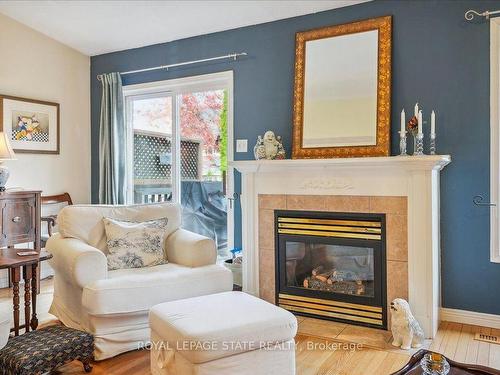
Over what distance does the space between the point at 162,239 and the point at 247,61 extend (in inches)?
70.4

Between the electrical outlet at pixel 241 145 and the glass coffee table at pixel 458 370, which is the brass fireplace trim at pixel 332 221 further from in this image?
the glass coffee table at pixel 458 370

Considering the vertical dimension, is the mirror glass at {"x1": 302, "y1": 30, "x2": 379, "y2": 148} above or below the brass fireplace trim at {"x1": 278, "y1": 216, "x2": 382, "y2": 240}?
above

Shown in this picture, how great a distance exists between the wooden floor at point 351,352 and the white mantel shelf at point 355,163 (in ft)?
3.63

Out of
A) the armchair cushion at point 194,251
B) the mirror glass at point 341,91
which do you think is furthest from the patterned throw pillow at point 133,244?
the mirror glass at point 341,91

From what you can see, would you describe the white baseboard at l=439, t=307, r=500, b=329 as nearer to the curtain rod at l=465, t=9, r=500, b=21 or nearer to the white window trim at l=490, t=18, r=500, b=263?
the white window trim at l=490, t=18, r=500, b=263

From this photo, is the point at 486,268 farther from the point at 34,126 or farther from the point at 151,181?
the point at 34,126

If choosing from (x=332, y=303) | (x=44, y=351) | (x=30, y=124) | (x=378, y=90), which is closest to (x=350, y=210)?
(x=332, y=303)

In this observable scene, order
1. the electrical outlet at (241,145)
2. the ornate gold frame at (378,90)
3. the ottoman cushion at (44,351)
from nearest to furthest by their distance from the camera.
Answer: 1. the ottoman cushion at (44,351)
2. the ornate gold frame at (378,90)
3. the electrical outlet at (241,145)

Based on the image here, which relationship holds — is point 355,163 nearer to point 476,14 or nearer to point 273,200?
point 273,200

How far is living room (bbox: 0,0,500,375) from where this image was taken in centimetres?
240

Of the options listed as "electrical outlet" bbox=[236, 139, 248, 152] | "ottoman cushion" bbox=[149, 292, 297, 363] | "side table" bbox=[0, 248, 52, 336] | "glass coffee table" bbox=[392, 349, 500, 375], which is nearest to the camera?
"glass coffee table" bbox=[392, 349, 500, 375]

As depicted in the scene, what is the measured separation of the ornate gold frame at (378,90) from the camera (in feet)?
10.2

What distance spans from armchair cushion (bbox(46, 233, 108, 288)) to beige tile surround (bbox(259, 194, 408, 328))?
1.29 m

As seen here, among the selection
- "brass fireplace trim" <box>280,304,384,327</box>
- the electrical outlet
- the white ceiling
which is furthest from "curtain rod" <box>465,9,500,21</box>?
"brass fireplace trim" <box>280,304,384,327</box>
